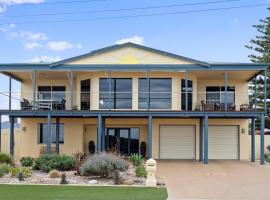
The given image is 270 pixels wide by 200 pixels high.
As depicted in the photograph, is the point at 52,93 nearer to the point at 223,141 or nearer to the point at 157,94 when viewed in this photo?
the point at 157,94

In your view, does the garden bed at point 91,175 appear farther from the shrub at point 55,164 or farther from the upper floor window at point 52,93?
the upper floor window at point 52,93

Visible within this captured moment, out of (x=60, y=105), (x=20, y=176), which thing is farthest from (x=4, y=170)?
(x=60, y=105)

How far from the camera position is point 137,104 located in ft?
92.9

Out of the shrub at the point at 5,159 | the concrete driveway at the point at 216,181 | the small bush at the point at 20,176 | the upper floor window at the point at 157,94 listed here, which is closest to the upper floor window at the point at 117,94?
the upper floor window at the point at 157,94

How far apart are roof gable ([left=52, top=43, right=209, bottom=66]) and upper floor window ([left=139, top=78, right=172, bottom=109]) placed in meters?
1.29

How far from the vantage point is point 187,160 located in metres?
28.8

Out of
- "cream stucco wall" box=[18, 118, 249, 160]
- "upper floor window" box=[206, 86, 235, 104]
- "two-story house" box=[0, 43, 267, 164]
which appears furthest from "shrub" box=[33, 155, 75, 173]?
"upper floor window" box=[206, 86, 235, 104]

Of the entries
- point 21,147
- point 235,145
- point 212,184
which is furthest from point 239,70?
point 21,147

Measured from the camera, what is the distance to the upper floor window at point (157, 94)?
2845cm

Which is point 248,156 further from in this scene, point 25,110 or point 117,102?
point 25,110

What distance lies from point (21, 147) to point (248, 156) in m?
15.3

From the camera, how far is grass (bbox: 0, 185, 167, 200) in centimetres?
1376

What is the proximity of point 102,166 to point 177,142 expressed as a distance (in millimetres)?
12551

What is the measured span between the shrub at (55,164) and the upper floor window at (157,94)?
26.5 feet
